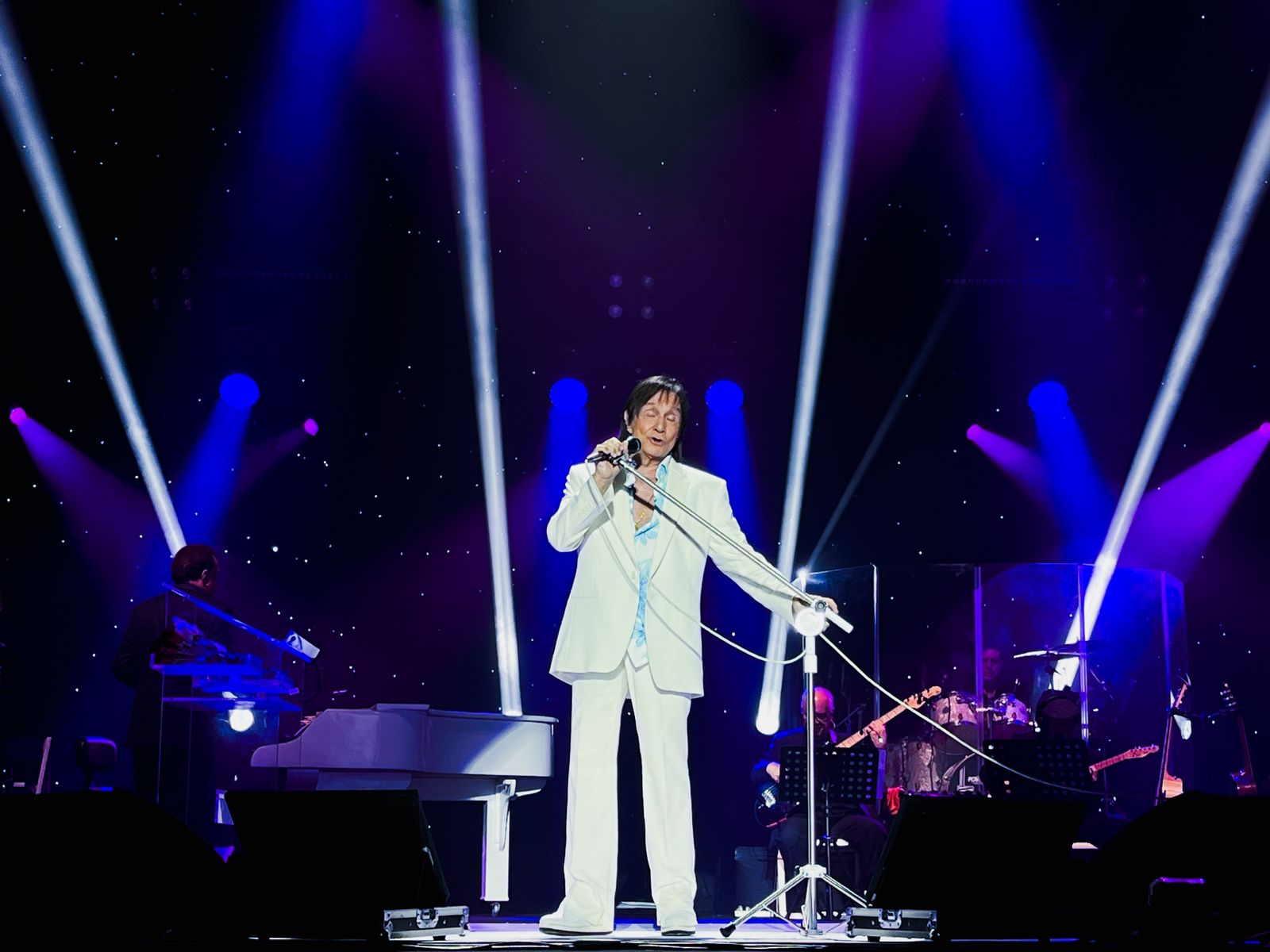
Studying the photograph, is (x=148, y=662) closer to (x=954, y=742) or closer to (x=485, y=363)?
(x=485, y=363)

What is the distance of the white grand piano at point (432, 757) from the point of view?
236 inches

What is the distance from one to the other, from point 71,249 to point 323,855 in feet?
20.0

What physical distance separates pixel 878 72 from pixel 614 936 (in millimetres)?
5425

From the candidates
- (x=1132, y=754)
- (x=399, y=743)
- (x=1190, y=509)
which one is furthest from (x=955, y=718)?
(x=399, y=743)

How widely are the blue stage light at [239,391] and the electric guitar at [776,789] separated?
4.64 metres

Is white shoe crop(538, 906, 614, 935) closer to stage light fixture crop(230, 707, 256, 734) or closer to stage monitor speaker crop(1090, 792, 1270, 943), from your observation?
stage monitor speaker crop(1090, 792, 1270, 943)

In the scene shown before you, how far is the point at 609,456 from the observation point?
4.36 metres

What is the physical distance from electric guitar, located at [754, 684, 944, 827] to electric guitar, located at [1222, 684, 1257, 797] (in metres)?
1.97

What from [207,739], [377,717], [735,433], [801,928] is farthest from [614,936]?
[735,433]

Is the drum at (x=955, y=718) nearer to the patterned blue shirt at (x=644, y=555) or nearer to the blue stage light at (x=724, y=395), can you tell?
the blue stage light at (x=724, y=395)

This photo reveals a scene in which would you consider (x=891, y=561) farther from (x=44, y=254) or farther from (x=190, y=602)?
(x=44, y=254)

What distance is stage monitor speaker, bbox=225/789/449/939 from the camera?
12.8 feet

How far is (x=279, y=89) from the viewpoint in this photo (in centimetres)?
807

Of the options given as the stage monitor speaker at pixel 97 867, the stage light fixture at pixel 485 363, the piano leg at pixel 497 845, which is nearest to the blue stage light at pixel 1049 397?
the stage light fixture at pixel 485 363
